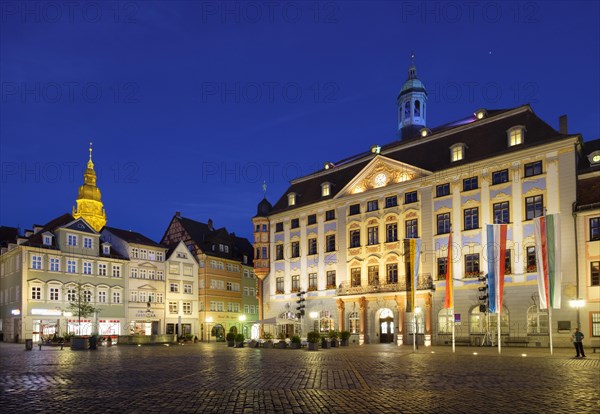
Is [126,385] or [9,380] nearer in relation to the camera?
[126,385]

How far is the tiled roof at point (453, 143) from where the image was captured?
150 feet

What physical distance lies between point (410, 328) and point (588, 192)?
17.4 metres

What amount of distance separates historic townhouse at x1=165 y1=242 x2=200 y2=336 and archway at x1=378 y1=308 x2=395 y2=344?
1117 inches

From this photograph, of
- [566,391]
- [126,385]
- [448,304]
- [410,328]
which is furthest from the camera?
[410,328]

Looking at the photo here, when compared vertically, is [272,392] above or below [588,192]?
below

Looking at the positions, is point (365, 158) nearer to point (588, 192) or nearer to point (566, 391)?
point (588, 192)

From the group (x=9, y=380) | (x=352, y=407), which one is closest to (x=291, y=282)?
(x=9, y=380)

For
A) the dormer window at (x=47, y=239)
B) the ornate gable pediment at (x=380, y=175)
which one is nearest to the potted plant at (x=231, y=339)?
the ornate gable pediment at (x=380, y=175)

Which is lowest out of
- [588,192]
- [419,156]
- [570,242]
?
[570,242]

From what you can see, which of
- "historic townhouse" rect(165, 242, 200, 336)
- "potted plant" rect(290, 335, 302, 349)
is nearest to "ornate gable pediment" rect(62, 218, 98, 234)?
"historic townhouse" rect(165, 242, 200, 336)

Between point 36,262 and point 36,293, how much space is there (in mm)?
3051

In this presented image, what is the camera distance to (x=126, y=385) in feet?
57.3

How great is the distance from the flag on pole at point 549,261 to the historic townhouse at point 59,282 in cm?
4303

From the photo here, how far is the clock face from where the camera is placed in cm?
5492
